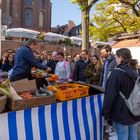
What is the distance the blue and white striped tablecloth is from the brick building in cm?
5370

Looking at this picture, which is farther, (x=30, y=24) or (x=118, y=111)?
(x=30, y=24)

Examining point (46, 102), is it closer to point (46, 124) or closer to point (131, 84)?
point (46, 124)

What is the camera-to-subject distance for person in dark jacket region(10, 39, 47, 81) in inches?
220

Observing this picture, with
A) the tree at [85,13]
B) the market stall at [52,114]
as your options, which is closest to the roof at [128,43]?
the tree at [85,13]

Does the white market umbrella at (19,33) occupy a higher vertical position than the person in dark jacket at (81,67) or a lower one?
higher

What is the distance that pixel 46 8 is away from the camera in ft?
220

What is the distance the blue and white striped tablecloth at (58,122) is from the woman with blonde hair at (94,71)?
2998mm

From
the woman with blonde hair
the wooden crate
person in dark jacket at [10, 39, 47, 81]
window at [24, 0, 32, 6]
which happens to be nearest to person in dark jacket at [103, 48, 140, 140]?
the wooden crate

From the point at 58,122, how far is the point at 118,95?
34.9 inches

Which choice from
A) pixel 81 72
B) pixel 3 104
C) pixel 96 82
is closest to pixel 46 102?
pixel 3 104

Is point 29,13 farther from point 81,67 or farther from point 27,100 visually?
point 27,100

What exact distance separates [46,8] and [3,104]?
65200 mm

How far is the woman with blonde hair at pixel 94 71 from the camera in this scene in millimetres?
7750

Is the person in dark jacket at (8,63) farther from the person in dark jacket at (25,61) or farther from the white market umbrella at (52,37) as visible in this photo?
the white market umbrella at (52,37)
